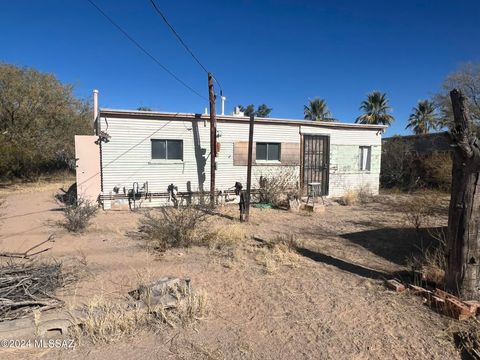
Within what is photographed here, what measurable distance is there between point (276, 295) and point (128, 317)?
1.88 meters

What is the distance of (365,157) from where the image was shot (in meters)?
14.5

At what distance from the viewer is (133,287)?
172 inches

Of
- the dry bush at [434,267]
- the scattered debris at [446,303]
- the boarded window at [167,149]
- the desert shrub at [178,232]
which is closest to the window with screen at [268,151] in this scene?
the boarded window at [167,149]

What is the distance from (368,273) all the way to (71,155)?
2184cm

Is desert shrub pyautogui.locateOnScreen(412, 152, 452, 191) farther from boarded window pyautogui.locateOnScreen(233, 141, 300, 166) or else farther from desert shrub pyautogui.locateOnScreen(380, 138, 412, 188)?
boarded window pyautogui.locateOnScreen(233, 141, 300, 166)

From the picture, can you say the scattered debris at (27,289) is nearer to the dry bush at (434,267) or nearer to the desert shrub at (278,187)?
the dry bush at (434,267)

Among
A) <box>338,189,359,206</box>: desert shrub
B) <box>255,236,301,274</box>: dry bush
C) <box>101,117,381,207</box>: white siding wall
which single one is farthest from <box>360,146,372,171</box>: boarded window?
<box>255,236,301,274</box>: dry bush

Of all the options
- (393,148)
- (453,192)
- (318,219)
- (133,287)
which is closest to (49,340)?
(133,287)

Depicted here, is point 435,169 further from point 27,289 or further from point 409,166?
point 27,289

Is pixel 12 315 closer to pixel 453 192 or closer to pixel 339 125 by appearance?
pixel 453 192

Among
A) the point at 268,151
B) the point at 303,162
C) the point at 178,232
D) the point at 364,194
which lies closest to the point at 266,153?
the point at 268,151

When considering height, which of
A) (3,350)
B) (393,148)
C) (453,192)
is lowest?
(3,350)

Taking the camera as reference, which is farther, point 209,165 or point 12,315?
point 209,165

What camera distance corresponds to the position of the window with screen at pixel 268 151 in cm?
1248
